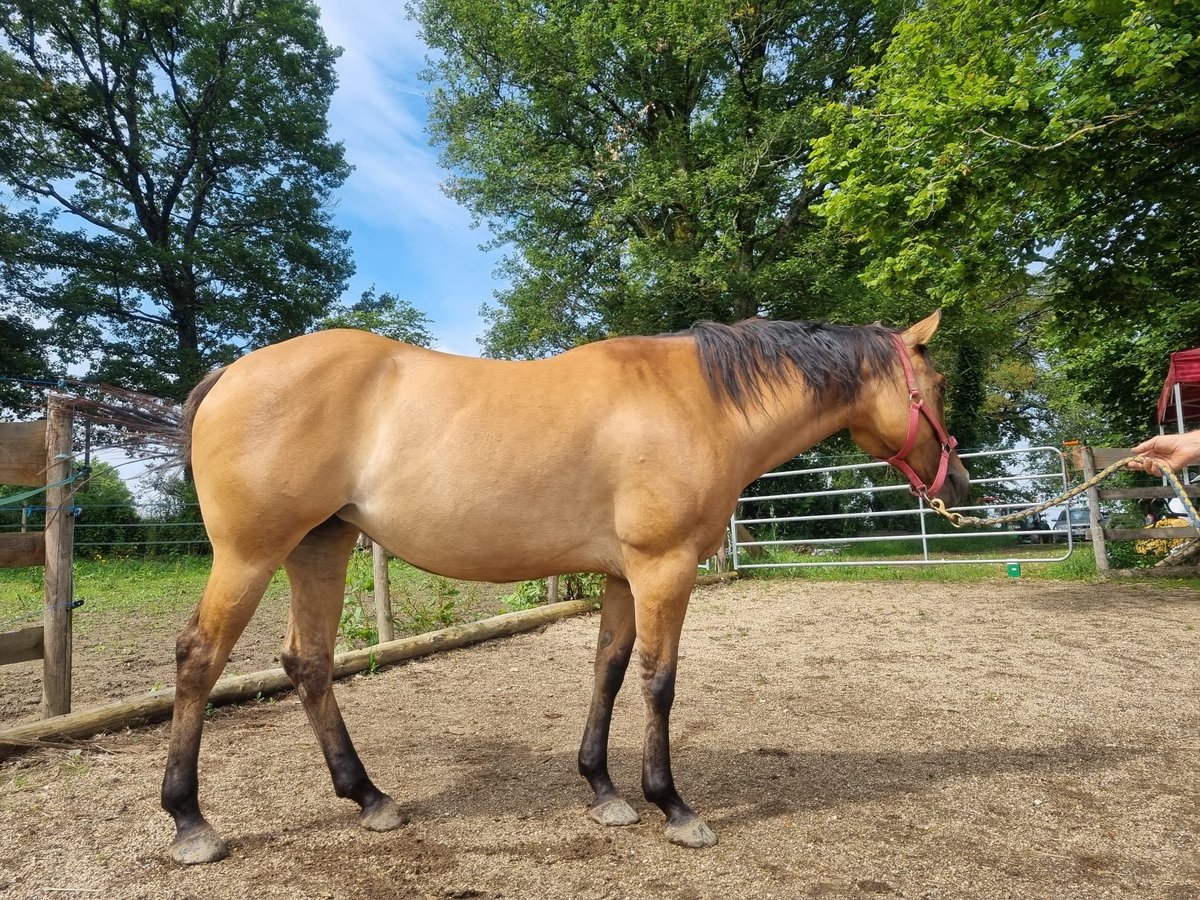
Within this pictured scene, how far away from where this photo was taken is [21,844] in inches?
107

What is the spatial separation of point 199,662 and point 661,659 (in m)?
1.83

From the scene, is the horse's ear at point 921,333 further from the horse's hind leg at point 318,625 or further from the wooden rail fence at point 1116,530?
the wooden rail fence at point 1116,530

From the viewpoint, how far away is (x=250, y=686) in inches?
190

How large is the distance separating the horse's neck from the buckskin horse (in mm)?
12

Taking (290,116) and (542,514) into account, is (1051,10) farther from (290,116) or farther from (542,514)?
(290,116)

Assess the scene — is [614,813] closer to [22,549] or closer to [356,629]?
[22,549]

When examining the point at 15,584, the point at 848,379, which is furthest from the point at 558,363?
the point at 15,584

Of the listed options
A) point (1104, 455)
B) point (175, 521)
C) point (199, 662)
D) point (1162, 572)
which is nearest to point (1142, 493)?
point (1104, 455)

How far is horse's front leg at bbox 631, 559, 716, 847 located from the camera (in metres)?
2.76

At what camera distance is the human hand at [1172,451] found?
2.92m

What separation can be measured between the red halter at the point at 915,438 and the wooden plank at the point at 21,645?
16.3 feet

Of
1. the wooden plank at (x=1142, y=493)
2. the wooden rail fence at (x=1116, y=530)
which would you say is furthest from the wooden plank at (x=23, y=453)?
the wooden plank at (x=1142, y=493)

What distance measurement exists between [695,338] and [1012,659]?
4418 mm

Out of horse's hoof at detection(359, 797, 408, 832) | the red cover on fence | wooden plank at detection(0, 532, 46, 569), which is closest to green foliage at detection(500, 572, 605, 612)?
wooden plank at detection(0, 532, 46, 569)
